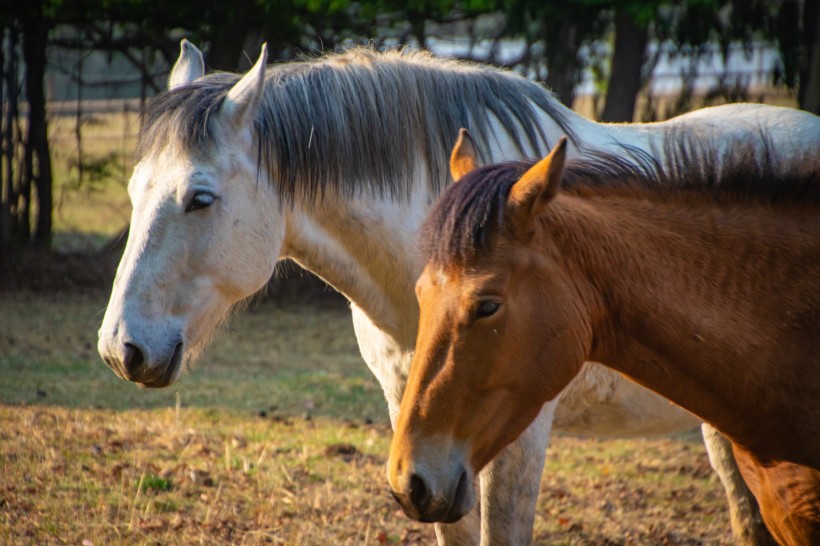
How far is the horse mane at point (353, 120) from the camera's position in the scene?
9.60 ft

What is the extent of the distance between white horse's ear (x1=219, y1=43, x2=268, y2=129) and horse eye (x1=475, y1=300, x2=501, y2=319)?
4.10 feet

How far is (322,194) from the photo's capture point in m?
2.98

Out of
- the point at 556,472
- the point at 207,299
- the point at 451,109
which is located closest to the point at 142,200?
the point at 207,299

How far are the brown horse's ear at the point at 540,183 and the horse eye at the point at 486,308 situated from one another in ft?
0.73

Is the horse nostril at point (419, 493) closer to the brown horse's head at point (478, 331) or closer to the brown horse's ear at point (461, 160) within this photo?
the brown horse's head at point (478, 331)

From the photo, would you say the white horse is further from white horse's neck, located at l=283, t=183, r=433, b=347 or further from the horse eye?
the horse eye

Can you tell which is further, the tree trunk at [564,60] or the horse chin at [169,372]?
the tree trunk at [564,60]

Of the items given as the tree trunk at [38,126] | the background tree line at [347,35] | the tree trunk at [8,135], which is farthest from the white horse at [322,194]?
the tree trunk at [8,135]

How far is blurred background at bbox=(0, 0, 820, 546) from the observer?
4230mm

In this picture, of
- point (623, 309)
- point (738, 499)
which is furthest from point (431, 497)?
point (738, 499)

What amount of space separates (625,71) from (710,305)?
297 inches

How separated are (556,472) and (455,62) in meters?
2.71

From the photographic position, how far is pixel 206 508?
→ 13.7 ft

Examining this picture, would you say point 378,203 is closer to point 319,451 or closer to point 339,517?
point 339,517
